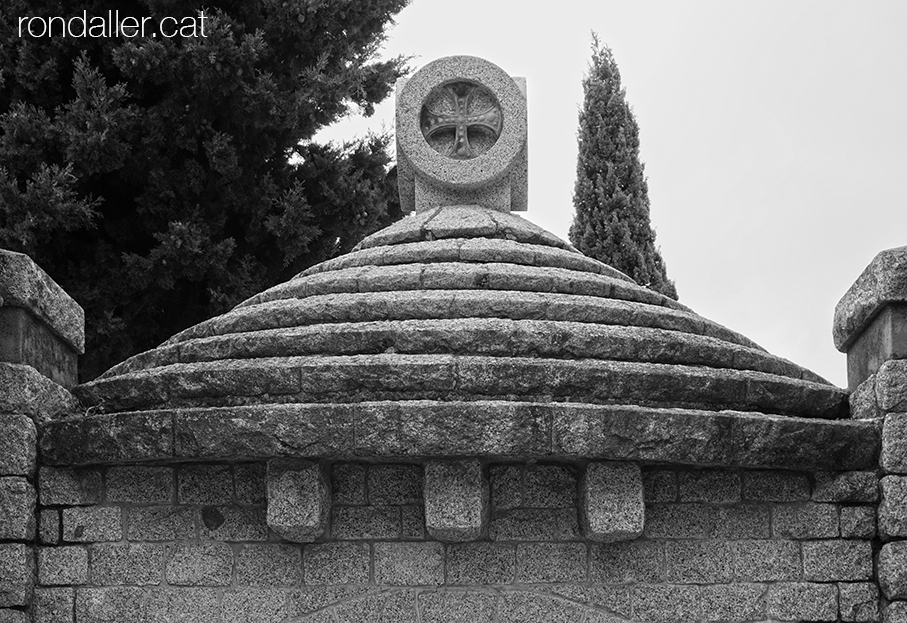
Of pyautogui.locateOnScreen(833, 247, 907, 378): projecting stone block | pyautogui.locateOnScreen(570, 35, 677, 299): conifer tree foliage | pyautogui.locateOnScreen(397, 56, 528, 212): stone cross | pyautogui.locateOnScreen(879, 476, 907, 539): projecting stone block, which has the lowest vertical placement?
pyautogui.locateOnScreen(879, 476, 907, 539): projecting stone block

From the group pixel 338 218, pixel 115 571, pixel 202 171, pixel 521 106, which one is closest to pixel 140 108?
pixel 202 171

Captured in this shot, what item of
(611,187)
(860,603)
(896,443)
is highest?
(611,187)

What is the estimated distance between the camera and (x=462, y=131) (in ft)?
26.3

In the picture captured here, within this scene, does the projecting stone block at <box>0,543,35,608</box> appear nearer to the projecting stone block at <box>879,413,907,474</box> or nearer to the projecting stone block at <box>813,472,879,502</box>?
the projecting stone block at <box>813,472,879,502</box>

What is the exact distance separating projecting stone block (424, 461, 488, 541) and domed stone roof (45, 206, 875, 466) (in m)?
0.18

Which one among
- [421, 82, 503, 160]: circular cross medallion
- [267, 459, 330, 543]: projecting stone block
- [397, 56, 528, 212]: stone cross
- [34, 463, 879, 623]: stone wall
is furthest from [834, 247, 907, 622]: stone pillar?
[421, 82, 503, 160]: circular cross medallion

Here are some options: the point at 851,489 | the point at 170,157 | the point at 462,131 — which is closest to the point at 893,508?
the point at 851,489

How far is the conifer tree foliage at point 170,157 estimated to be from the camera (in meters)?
10.3

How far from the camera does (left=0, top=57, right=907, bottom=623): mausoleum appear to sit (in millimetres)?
5039

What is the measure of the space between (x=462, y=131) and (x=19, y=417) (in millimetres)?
3901

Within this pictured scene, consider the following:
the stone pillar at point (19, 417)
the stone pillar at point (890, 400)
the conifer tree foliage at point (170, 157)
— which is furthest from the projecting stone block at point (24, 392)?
the conifer tree foliage at point (170, 157)

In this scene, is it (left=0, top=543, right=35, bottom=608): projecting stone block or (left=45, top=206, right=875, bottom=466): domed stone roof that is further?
(left=0, top=543, right=35, bottom=608): projecting stone block

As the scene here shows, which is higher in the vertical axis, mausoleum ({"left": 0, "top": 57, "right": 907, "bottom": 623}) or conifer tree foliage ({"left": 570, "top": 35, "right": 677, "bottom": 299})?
conifer tree foliage ({"left": 570, "top": 35, "right": 677, "bottom": 299})
